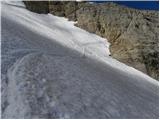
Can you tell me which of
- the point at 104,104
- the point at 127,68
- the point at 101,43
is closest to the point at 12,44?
the point at 104,104

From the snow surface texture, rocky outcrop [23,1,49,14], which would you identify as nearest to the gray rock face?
rocky outcrop [23,1,49,14]

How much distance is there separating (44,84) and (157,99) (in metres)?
6.75

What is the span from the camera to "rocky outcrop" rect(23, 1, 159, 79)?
2369cm

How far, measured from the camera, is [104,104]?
28.3ft

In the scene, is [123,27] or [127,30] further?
[123,27]

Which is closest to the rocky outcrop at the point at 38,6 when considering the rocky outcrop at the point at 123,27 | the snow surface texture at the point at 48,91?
the rocky outcrop at the point at 123,27

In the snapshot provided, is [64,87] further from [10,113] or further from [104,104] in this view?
[10,113]

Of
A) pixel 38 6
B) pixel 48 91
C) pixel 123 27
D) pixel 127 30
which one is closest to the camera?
pixel 48 91

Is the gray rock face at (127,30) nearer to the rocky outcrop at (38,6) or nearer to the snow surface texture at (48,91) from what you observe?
the rocky outcrop at (38,6)

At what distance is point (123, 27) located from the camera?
84.4 feet

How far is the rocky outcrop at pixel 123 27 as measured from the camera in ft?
77.7

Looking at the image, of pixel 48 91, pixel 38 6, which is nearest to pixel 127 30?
pixel 38 6

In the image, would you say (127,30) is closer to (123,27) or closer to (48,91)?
(123,27)

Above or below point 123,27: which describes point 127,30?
below
